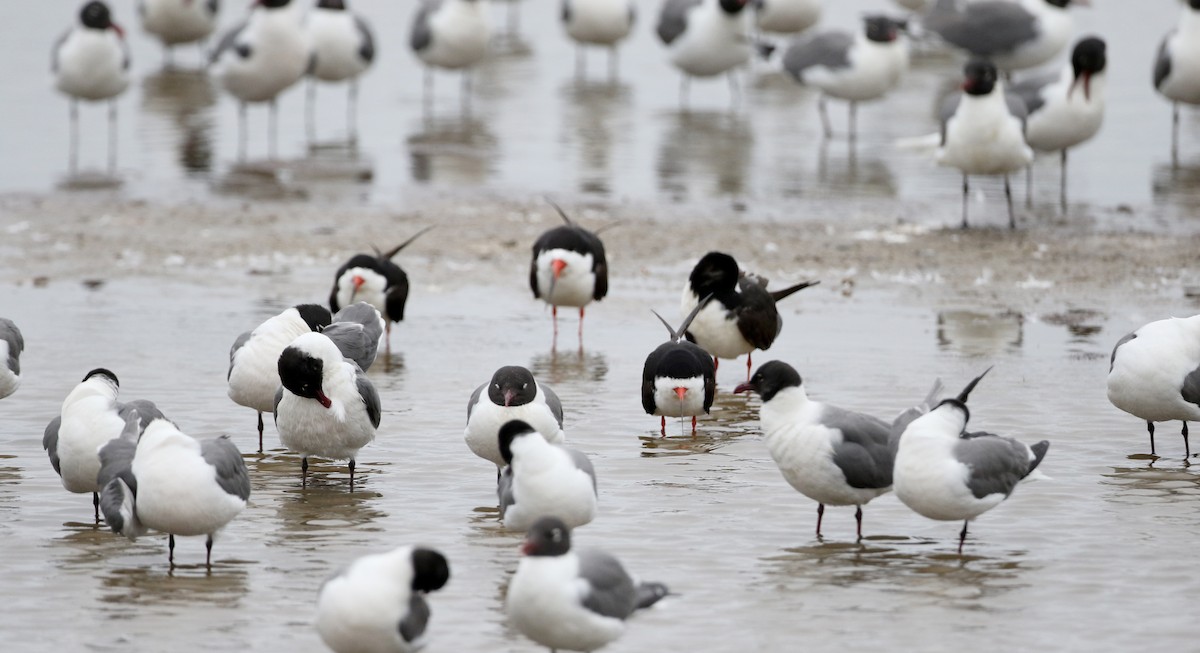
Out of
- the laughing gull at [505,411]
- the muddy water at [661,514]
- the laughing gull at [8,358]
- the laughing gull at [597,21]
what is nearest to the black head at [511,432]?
the muddy water at [661,514]

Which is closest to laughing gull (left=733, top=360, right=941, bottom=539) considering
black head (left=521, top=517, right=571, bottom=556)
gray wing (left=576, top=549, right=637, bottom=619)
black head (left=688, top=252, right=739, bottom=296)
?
gray wing (left=576, top=549, right=637, bottom=619)

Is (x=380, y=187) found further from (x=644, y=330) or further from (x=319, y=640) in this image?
(x=319, y=640)

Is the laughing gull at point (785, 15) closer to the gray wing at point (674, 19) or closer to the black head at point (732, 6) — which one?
the gray wing at point (674, 19)

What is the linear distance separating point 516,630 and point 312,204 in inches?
397

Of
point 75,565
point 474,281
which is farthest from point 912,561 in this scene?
point 474,281

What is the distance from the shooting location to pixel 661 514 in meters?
8.42

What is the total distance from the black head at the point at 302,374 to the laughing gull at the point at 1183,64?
41.3 feet

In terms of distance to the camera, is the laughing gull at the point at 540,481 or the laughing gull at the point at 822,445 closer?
the laughing gull at the point at 540,481

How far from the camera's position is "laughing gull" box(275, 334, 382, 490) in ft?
28.4

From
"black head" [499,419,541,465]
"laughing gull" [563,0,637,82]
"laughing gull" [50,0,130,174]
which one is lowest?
"black head" [499,419,541,465]

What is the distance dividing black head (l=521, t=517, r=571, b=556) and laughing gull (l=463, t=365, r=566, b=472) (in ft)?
6.94

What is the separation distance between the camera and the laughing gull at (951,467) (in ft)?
25.0

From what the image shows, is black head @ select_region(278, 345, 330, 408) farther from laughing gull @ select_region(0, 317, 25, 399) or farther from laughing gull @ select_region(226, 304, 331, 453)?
laughing gull @ select_region(0, 317, 25, 399)

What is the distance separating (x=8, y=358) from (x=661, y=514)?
11.9 ft
